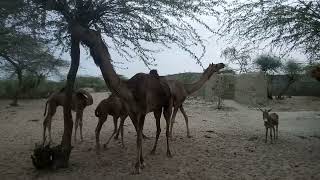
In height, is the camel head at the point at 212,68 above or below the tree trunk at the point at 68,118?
above

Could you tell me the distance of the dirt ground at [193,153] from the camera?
27.5 ft

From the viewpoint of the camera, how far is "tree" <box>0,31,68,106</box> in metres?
9.10

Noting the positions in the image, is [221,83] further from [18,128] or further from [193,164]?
[193,164]

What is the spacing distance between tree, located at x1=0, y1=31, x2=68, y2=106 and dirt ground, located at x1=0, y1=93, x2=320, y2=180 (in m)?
2.22

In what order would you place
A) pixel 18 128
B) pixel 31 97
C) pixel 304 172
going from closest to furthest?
pixel 304 172, pixel 18 128, pixel 31 97

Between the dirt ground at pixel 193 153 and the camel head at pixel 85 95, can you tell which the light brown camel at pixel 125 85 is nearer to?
the dirt ground at pixel 193 153

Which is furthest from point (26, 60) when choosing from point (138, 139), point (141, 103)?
point (138, 139)

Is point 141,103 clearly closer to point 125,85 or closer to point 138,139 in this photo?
point 125,85

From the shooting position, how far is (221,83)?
25.6 m

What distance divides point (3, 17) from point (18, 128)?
7640mm

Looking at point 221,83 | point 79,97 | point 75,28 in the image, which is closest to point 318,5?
point 75,28

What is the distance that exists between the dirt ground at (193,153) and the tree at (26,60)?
2.22 m

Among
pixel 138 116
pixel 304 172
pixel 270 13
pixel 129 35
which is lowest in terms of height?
pixel 304 172

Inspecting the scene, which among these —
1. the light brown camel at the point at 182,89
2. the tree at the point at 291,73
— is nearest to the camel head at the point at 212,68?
the light brown camel at the point at 182,89
